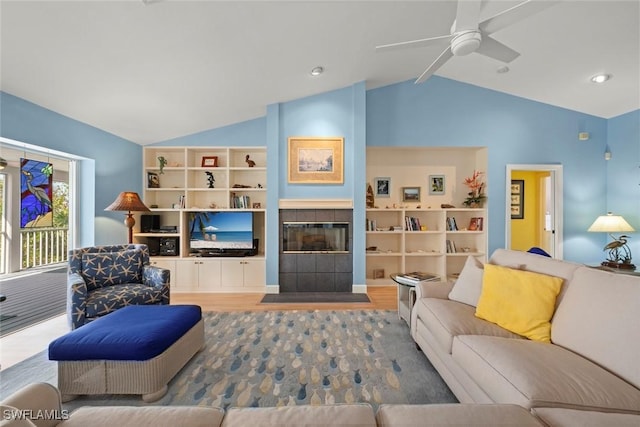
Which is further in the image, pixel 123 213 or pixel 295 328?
pixel 123 213

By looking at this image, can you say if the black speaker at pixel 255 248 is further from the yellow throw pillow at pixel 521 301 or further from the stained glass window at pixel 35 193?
the yellow throw pillow at pixel 521 301

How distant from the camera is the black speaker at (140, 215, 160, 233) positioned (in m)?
4.33

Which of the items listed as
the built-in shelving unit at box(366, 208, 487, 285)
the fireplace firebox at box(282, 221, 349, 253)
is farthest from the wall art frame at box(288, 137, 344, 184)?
the built-in shelving unit at box(366, 208, 487, 285)

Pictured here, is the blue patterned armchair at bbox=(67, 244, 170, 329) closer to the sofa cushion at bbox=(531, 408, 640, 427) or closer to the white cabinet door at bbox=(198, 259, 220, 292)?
the white cabinet door at bbox=(198, 259, 220, 292)

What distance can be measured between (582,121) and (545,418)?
5.43 m

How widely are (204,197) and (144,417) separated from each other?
4094 mm

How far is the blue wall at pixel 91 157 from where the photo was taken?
9.19ft

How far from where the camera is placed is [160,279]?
9.02ft

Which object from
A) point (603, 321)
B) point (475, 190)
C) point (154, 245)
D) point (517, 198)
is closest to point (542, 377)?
point (603, 321)

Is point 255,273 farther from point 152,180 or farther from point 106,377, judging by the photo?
point 106,377

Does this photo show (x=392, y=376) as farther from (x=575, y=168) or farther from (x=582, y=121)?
(x=582, y=121)

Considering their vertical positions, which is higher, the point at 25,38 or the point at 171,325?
the point at 25,38

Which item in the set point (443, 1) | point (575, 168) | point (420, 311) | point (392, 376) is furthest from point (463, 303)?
point (575, 168)

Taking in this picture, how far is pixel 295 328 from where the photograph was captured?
2783mm
